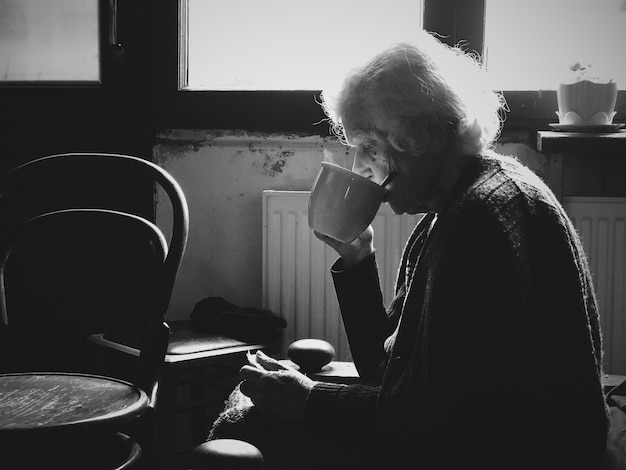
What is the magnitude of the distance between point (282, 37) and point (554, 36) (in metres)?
0.78

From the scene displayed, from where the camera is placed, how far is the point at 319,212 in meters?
1.25

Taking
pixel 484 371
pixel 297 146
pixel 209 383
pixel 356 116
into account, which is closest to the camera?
pixel 484 371

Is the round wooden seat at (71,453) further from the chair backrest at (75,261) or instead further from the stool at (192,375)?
the chair backrest at (75,261)

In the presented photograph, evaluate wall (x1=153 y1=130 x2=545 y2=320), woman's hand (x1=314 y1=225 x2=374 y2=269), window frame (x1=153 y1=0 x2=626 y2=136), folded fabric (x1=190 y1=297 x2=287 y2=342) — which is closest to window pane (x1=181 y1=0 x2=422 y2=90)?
window frame (x1=153 y1=0 x2=626 y2=136)

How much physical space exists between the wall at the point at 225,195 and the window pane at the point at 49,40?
13.4 inches

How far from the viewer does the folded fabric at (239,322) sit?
1.95m

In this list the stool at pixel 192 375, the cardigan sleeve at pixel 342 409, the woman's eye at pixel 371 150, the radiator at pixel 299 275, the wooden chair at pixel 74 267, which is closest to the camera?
the cardigan sleeve at pixel 342 409

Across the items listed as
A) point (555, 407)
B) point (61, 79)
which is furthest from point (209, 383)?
point (555, 407)

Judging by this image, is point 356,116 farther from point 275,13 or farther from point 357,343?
point 275,13

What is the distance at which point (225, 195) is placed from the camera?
2.27 m

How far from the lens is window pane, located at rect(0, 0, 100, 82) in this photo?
2.29 metres

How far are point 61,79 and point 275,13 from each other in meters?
0.68

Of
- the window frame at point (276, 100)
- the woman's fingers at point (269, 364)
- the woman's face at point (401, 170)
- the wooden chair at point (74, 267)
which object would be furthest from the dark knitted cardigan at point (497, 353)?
the wooden chair at point (74, 267)

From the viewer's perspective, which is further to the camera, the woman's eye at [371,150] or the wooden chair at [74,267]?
the wooden chair at [74,267]
